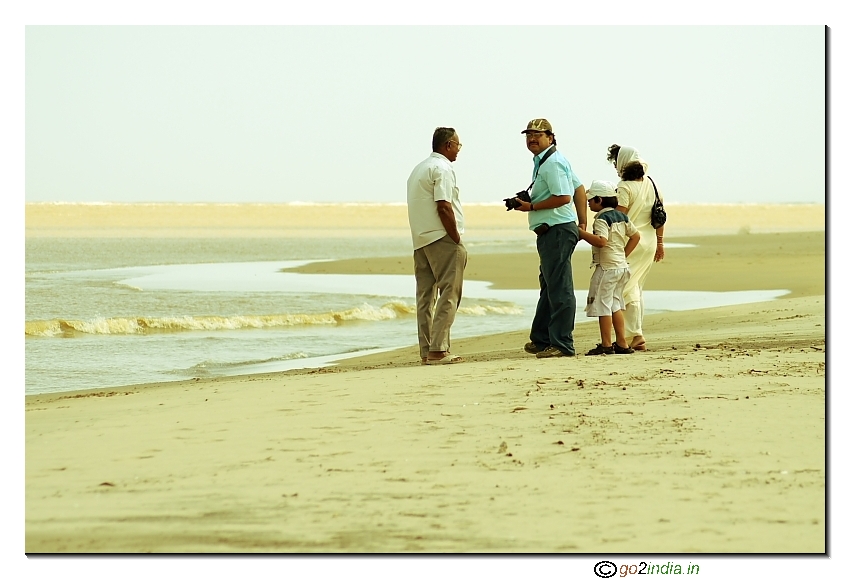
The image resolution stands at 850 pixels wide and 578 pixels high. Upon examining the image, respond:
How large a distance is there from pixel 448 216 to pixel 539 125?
37.6 inches

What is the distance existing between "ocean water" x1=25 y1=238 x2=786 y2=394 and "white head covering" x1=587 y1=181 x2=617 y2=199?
334cm

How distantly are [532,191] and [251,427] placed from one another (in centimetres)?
317

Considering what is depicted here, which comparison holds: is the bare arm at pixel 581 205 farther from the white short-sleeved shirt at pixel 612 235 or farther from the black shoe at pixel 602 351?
the black shoe at pixel 602 351

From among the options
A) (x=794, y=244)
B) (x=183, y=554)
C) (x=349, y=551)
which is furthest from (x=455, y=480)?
(x=794, y=244)

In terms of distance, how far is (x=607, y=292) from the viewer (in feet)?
23.9

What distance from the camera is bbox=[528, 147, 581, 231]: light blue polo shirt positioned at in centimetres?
715

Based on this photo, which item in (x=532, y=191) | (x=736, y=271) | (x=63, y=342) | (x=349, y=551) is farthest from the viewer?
(x=736, y=271)

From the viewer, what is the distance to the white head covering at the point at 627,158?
7574 millimetres

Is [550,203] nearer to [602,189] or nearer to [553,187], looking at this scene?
[553,187]

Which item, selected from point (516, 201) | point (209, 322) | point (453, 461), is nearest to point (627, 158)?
point (516, 201)

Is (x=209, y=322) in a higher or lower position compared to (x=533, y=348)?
lower

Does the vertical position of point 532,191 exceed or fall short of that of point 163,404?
it exceeds it

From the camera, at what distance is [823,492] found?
3.92m

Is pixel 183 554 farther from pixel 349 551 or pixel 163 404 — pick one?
pixel 163 404
